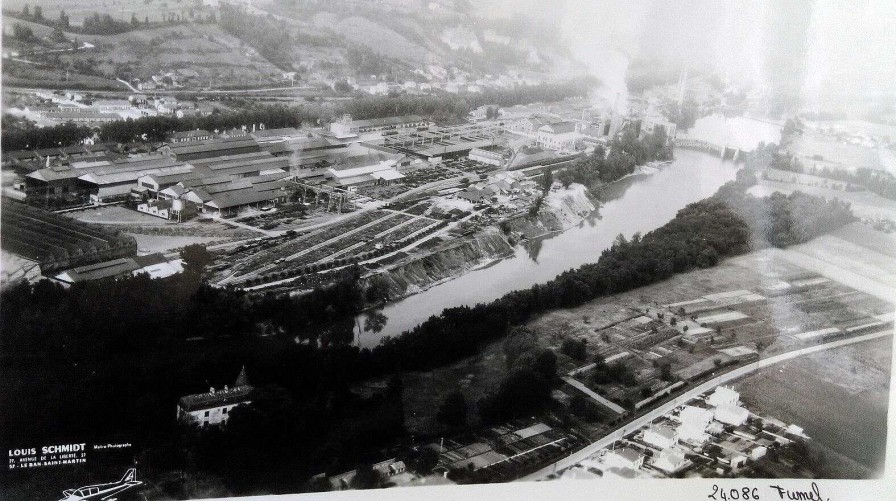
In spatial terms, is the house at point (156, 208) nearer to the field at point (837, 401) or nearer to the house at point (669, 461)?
the house at point (669, 461)

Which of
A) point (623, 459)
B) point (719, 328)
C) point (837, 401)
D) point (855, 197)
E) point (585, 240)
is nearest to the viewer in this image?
point (623, 459)

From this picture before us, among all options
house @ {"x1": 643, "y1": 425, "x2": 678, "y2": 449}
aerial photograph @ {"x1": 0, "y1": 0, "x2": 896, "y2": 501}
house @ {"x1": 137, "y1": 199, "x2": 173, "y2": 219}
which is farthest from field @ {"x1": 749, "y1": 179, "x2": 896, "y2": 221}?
house @ {"x1": 137, "y1": 199, "x2": 173, "y2": 219}

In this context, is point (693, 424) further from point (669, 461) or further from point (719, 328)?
point (719, 328)

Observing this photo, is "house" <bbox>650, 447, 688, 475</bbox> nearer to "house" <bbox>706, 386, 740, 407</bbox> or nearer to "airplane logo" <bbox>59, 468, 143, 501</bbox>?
"house" <bbox>706, 386, 740, 407</bbox>

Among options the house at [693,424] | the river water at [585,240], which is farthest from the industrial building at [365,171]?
the house at [693,424]

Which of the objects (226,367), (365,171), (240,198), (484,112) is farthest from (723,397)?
(240,198)

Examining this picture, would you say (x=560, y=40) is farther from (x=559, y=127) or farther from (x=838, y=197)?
(x=838, y=197)
